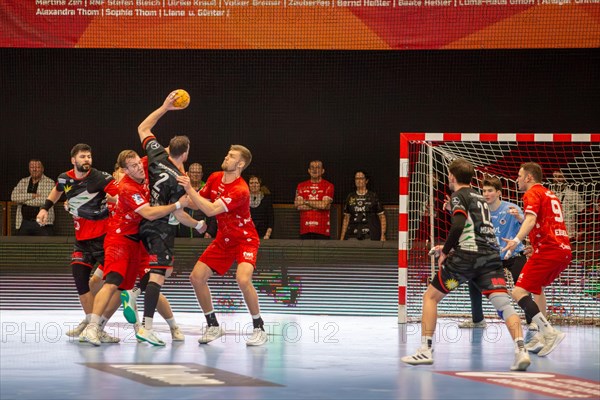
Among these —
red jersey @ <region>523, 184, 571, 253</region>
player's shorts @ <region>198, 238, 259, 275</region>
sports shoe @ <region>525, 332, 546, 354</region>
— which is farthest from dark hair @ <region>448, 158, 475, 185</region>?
player's shorts @ <region>198, 238, 259, 275</region>

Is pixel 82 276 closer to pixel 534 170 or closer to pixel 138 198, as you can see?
pixel 138 198

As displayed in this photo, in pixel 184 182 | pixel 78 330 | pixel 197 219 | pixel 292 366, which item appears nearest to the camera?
pixel 292 366

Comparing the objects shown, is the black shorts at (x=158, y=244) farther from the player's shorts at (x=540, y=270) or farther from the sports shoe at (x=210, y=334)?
the player's shorts at (x=540, y=270)

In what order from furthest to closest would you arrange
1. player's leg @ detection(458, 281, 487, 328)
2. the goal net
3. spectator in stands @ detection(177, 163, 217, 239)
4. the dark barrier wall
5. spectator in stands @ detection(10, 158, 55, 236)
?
the dark barrier wall → spectator in stands @ detection(10, 158, 55, 236) → spectator in stands @ detection(177, 163, 217, 239) → the goal net → player's leg @ detection(458, 281, 487, 328)

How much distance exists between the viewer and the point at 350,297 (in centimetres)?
1178

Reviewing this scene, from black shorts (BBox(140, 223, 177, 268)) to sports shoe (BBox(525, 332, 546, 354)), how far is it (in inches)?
124

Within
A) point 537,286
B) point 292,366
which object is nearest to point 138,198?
point 292,366

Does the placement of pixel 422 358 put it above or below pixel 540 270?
below

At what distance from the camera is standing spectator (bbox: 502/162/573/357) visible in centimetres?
816

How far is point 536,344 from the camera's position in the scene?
829cm

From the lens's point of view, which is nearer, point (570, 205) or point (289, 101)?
point (570, 205)

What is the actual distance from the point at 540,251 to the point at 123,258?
3.58 m

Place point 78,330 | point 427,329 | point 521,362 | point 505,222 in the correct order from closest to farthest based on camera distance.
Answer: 1. point 521,362
2. point 427,329
3. point 78,330
4. point 505,222

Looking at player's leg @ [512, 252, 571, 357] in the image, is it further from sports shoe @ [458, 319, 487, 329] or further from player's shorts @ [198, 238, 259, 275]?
player's shorts @ [198, 238, 259, 275]
